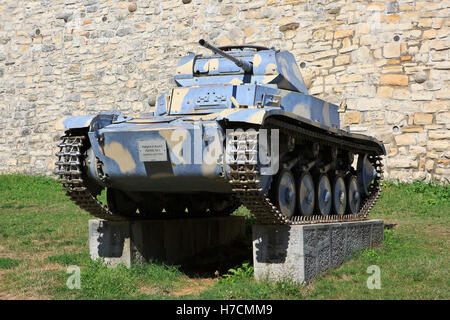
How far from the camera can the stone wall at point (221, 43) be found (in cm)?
1298

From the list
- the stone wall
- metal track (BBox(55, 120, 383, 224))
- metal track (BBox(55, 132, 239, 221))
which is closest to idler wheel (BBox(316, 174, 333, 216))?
metal track (BBox(55, 120, 383, 224))

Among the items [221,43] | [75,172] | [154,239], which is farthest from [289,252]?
[221,43]

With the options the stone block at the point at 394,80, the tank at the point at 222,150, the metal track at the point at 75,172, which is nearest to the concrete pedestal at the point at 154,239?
the tank at the point at 222,150

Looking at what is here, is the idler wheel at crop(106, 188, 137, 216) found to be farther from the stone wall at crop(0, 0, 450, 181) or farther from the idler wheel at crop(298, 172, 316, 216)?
the stone wall at crop(0, 0, 450, 181)

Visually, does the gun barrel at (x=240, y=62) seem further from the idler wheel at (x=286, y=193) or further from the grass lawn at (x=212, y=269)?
the grass lawn at (x=212, y=269)

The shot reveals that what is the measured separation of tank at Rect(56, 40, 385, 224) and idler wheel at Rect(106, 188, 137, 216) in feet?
0.04

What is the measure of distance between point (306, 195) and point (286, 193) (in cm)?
66

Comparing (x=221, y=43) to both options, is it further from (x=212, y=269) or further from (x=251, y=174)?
(x=251, y=174)

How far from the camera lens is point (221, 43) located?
15078 millimetres

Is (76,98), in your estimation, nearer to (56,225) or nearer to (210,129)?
(56,225)

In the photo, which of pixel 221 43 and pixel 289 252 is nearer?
pixel 289 252

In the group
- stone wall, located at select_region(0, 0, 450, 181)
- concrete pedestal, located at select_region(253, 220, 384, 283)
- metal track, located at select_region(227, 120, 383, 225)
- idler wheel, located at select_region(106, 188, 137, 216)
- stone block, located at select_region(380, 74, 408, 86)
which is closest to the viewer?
metal track, located at select_region(227, 120, 383, 225)

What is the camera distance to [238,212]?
11.5 meters

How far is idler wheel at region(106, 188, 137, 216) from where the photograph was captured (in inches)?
307
